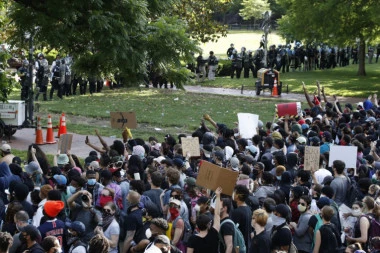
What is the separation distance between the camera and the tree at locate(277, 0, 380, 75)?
34.7 meters

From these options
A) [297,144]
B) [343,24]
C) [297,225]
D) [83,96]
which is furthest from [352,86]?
[297,225]

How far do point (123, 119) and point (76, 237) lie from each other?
7930 mm

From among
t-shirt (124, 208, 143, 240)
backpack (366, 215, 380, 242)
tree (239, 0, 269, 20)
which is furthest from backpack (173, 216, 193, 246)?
tree (239, 0, 269, 20)

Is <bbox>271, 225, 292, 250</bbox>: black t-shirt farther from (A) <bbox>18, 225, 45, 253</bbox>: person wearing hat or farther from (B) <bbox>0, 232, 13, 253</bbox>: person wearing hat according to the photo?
(B) <bbox>0, 232, 13, 253</bbox>: person wearing hat

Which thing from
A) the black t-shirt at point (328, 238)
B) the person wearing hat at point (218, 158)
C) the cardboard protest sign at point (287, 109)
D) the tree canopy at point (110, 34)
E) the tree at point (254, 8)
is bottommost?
the black t-shirt at point (328, 238)

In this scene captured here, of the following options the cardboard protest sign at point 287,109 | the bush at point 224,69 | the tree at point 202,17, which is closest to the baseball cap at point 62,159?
the cardboard protest sign at point 287,109

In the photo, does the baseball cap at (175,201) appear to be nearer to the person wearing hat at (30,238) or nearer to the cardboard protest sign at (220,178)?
the cardboard protest sign at (220,178)

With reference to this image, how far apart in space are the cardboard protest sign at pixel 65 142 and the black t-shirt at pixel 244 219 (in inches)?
198

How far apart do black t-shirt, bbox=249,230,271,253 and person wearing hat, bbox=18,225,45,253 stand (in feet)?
7.90

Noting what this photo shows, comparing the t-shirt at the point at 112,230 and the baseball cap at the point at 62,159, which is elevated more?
the baseball cap at the point at 62,159

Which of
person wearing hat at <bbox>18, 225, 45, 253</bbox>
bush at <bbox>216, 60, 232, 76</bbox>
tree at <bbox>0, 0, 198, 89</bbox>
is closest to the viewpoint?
person wearing hat at <bbox>18, 225, 45, 253</bbox>

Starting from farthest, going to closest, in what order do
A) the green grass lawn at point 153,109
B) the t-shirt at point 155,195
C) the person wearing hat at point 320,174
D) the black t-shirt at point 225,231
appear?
1. the green grass lawn at point 153,109
2. the person wearing hat at point 320,174
3. the t-shirt at point 155,195
4. the black t-shirt at point 225,231

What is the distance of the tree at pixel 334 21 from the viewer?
34656 mm

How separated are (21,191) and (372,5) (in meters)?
26.9
